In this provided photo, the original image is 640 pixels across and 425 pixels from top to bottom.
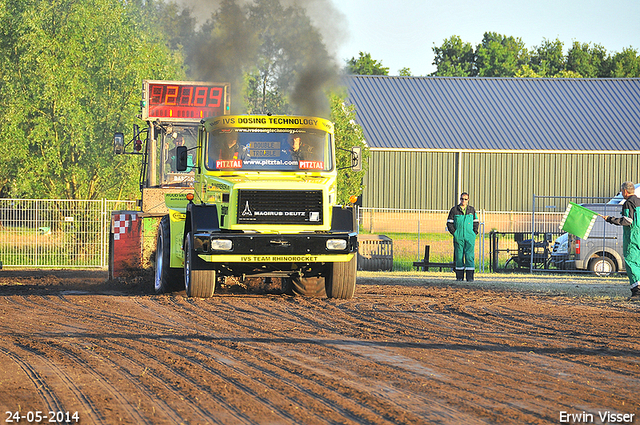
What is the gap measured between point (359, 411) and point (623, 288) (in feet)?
40.5

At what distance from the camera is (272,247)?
39.1ft

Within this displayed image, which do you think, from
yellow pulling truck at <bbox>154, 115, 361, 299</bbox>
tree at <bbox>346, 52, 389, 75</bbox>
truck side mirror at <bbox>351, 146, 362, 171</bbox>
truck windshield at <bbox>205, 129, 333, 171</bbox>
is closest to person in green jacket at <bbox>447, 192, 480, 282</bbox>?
truck side mirror at <bbox>351, 146, 362, 171</bbox>

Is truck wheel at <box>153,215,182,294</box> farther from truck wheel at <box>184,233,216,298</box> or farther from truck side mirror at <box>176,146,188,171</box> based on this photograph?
truck side mirror at <box>176,146,188,171</box>

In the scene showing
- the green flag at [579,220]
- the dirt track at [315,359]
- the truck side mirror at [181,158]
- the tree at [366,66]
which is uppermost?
the tree at [366,66]

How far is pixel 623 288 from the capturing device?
16.6m

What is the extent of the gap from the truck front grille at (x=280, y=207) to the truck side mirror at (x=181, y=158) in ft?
5.63

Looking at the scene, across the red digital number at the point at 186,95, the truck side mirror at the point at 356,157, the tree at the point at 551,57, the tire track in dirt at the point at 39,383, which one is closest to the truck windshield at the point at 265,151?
the truck side mirror at the point at 356,157

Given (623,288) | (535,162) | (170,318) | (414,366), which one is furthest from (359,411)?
(535,162)

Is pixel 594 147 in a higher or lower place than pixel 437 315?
higher

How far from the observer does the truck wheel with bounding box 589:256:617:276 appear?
834 inches

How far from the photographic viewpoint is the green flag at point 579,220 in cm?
1605

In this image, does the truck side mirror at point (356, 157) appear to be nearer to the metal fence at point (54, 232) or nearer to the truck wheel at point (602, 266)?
the truck wheel at point (602, 266)

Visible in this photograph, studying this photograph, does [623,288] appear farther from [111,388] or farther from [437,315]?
[111,388]

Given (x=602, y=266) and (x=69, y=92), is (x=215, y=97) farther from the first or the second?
(x=602, y=266)
